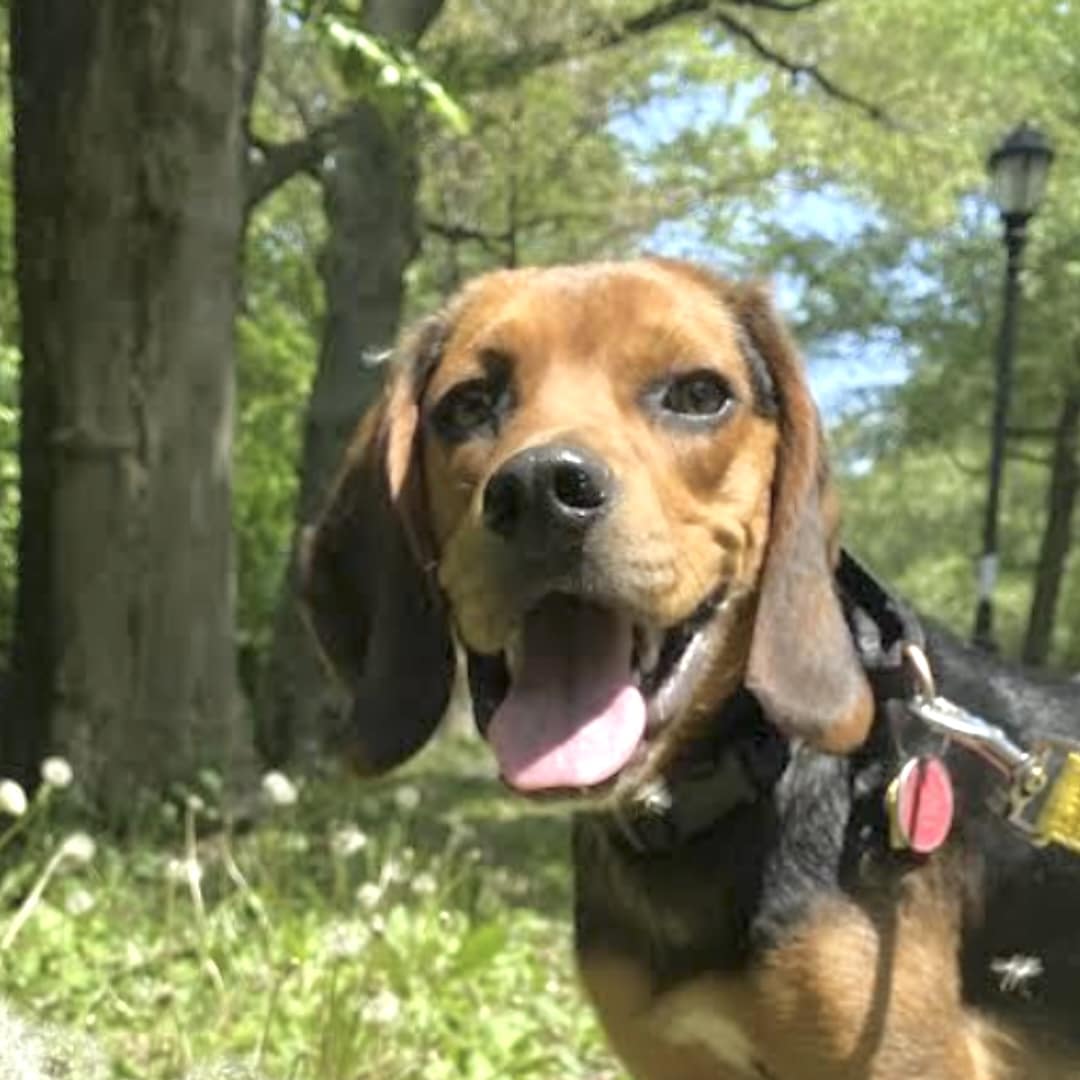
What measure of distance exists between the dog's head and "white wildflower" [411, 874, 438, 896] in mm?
2337

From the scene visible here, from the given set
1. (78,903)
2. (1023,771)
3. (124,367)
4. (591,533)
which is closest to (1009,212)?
(124,367)

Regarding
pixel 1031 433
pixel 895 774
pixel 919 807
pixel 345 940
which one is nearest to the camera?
pixel 919 807

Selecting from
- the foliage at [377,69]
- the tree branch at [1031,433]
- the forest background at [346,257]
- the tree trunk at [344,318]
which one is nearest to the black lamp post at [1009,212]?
the forest background at [346,257]

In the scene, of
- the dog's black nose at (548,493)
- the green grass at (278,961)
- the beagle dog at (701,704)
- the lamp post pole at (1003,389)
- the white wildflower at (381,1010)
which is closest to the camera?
the dog's black nose at (548,493)

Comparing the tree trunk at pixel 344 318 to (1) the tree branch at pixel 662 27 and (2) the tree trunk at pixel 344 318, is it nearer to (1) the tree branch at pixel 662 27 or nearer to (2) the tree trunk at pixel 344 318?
(2) the tree trunk at pixel 344 318

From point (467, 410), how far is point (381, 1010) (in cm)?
178

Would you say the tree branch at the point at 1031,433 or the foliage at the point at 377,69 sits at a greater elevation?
the foliage at the point at 377,69

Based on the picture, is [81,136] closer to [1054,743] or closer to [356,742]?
[356,742]

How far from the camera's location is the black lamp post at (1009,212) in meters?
17.3

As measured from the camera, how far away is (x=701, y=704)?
3.58 metres

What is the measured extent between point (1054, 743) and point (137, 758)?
5111mm

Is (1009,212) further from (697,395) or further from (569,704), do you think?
(569,704)

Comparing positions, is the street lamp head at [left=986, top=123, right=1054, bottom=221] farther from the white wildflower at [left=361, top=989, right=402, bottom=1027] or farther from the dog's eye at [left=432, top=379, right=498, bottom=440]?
the dog's eye at [left=432, top=379, right=498, bottom=440]

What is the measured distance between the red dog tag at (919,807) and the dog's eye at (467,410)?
95 cm
